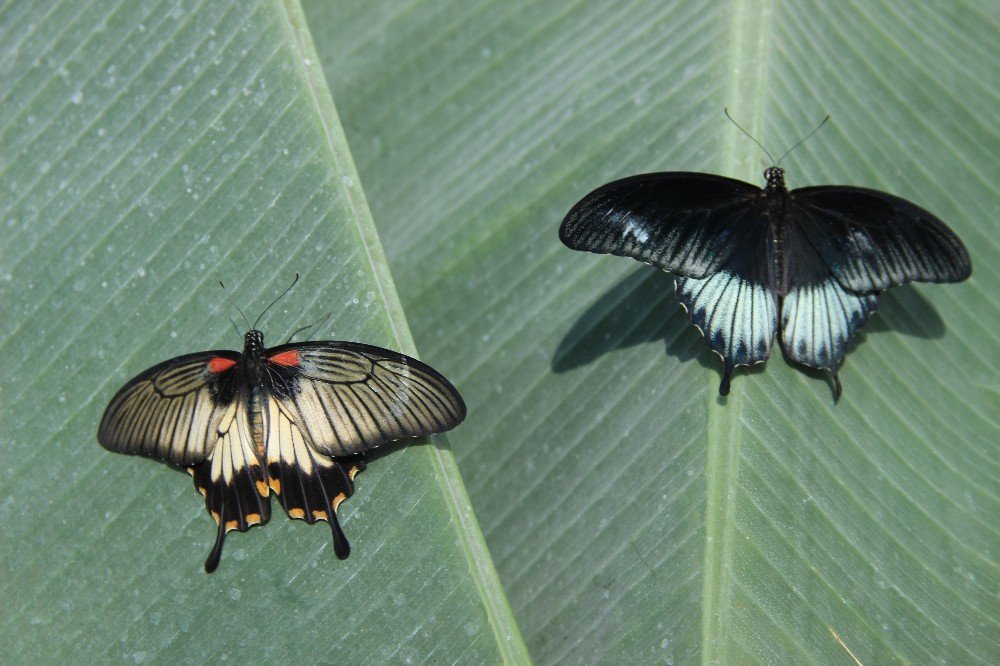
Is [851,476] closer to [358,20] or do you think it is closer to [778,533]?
[778,533]

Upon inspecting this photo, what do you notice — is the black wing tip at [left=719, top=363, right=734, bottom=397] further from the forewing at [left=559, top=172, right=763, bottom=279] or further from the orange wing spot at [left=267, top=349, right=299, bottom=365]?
the orange wing spot at [left=267, top=349, right=299, bottom=365]

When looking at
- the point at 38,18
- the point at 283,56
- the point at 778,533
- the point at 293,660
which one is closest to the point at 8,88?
the point at 38,18

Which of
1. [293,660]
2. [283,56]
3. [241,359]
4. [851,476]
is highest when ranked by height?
[283,56]

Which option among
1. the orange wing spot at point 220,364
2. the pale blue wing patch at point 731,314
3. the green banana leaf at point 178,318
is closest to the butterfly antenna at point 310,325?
the green banana leaf at point 178,318

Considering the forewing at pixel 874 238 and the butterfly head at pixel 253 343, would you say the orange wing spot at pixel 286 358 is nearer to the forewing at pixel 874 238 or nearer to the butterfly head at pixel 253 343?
the butterfly head at pixel 253 343

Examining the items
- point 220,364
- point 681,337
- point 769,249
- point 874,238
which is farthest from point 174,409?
point 874,238

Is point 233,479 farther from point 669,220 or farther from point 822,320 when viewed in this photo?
point 822,320
